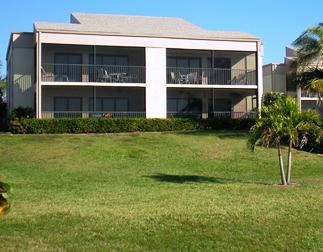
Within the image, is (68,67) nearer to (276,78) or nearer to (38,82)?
(38,82)

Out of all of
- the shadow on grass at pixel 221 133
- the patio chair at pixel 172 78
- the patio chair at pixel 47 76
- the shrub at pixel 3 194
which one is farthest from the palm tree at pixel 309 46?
the shrub at pixel 3 194

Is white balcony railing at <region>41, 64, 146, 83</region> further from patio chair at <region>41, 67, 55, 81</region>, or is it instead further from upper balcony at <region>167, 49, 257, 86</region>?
upper balcony at <region>167, 49, 257, 86</region>

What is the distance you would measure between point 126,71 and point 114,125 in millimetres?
5106

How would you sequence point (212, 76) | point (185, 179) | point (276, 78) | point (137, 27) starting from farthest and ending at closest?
point (276, 78)
point (137, 27)
point (212, 76)
point (185, 179)

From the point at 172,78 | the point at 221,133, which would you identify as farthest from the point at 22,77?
the point at 221,133

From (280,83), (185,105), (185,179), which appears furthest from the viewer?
(280,83)

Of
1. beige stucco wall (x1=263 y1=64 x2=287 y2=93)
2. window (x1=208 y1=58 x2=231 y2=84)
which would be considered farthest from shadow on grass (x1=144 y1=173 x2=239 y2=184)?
beige stucco wall (x1=263 y1=64 x2=287 y2=93)

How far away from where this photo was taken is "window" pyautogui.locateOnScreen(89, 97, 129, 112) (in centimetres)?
3509

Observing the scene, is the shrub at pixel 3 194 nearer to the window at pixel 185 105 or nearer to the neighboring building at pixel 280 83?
the window at pixel 185 105

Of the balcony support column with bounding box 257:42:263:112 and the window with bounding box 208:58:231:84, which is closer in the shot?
the balcony support column with bounding box 257:42:263:112

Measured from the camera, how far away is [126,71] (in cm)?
3497

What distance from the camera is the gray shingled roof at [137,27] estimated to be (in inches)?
1330

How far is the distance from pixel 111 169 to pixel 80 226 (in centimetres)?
1124

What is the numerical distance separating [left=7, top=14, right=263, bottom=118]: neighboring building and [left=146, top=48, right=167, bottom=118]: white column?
0.19ft
